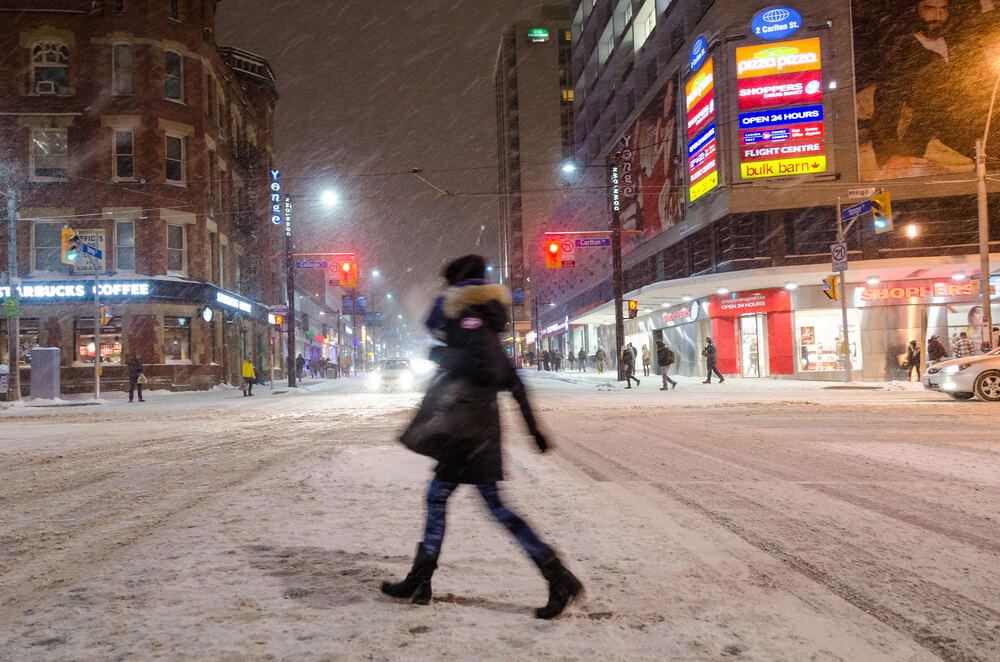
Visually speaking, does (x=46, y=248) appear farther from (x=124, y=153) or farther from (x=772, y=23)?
(x=772, y=23)

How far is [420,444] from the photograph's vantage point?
3.22 meters

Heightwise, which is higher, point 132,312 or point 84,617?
point 132,312

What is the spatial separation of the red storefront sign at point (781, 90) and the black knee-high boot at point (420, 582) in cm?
2929

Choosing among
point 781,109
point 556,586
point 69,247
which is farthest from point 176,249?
point 556,586

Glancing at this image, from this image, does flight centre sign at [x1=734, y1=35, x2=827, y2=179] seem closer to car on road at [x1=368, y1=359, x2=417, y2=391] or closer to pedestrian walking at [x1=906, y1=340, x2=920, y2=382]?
pedestrian walking at [x1=906, y1=340, x2=920, y2=382]

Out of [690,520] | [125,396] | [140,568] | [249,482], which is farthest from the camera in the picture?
[125,396]

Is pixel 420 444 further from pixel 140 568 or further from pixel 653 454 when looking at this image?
pixel 653 454

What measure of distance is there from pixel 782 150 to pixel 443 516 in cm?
2915

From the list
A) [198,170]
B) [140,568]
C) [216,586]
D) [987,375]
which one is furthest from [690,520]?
[198,170]

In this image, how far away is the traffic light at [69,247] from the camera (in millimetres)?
22578

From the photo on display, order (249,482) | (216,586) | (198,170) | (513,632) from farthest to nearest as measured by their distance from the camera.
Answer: (198,170), (249,482), (216,586), (513,632)

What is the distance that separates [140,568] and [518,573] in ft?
7.15

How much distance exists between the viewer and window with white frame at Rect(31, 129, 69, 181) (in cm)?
2850

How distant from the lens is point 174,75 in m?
29.9
